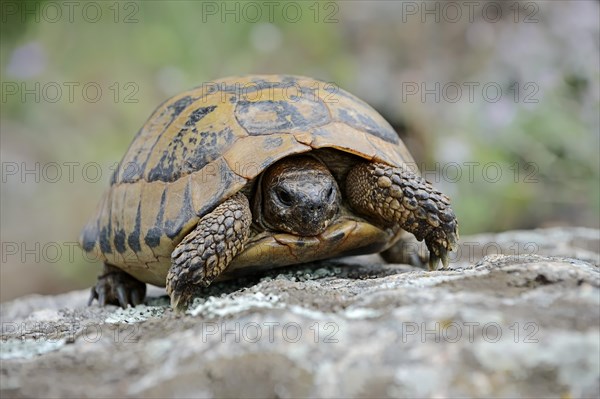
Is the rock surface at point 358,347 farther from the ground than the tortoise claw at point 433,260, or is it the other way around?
the rock surface at point 358,347

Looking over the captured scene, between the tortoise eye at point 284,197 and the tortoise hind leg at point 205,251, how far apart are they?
0.22 metres

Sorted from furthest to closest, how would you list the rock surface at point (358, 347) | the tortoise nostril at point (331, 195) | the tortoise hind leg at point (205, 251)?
1. the tortoise nostril at point (331, 195)
2. the tortoise hind leg at point (205, 251)
3. the rock surface at point (358, 347)

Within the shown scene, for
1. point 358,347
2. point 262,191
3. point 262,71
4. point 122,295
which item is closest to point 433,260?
point 262,191

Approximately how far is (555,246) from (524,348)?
2.70m

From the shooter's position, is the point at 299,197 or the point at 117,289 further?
the point at 117,289

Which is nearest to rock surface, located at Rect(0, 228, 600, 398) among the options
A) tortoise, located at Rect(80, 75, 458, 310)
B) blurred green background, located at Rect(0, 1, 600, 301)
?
tortoise, located at Rect(80, 75, 458, 310)

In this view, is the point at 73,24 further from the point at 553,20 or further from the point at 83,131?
the point at 553,20

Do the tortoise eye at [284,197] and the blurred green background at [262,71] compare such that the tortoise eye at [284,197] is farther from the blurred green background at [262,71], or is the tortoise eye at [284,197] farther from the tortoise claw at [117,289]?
the blurred green background at [262,71]

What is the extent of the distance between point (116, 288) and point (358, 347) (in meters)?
2.31

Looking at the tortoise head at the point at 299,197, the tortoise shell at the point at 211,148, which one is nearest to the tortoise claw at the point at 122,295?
the tortoise shell at the point at 211,148

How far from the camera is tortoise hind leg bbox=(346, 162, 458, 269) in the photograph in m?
2.99

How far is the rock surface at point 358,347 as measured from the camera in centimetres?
167

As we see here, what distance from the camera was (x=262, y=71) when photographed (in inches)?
343

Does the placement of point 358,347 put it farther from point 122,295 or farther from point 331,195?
point 122,295
